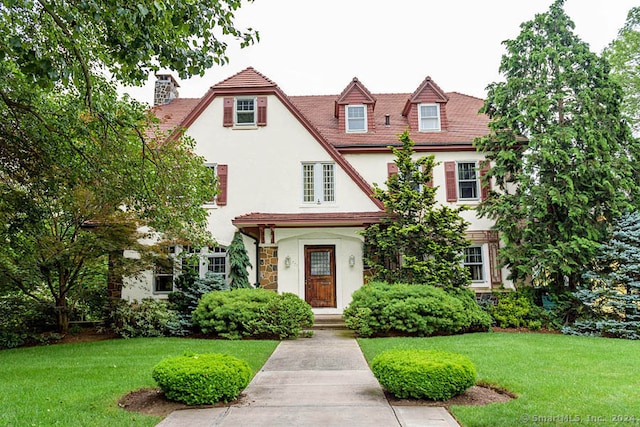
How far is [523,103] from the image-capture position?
1334 cm

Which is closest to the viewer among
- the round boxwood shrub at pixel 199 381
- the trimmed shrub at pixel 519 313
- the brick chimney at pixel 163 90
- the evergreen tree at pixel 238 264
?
the round boxwood shrub at pixel 199 381

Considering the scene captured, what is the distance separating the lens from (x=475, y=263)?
51.5ft

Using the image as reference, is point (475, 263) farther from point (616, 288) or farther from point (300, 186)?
point (300, 186)

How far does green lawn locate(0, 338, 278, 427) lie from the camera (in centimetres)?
489

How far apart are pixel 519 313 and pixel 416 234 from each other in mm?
3576

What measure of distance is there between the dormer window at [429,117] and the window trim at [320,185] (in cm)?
457

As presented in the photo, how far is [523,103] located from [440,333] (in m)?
7.16

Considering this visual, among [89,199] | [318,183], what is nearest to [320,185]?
[318,183]

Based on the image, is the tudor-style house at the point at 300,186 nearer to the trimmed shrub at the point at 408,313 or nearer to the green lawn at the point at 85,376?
the trimmed shrub at the point at 408,313

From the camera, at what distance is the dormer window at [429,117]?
56.9 ft

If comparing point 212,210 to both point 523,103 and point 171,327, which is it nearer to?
point 171,327

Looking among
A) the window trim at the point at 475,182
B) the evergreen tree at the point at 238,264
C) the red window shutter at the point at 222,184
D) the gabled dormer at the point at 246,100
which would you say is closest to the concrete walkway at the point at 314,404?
the evergreen tree at the point at 238,264

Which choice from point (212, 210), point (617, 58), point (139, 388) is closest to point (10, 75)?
point (139, 388)

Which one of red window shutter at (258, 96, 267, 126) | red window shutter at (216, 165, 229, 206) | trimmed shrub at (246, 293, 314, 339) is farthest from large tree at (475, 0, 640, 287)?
red window shutter at (216, 165, 229, 206)
